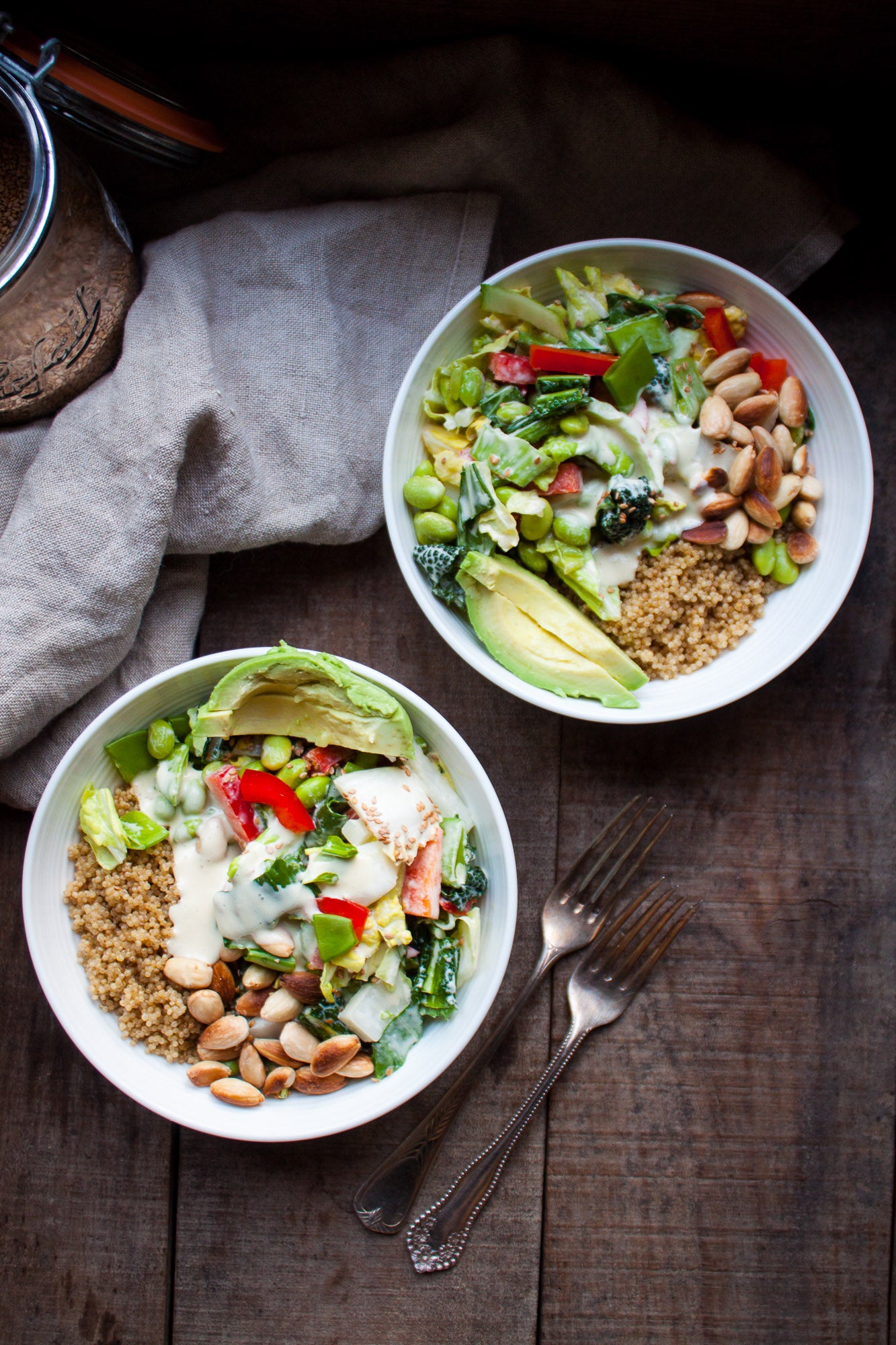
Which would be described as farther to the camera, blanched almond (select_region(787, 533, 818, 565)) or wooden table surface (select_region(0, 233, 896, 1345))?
wooden table surface (select_region(0, 233, 896, 1345))

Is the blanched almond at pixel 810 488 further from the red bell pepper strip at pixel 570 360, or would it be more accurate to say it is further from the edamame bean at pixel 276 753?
the edamame bean at pixel 276 753

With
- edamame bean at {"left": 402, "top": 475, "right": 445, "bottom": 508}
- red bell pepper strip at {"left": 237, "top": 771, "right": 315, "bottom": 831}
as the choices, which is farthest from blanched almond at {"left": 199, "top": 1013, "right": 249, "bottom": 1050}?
edamame bean at {"left": 402, "top": 475, "right": 445, "bottom": 508}

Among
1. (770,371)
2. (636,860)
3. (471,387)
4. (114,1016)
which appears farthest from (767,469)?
(114,1016)

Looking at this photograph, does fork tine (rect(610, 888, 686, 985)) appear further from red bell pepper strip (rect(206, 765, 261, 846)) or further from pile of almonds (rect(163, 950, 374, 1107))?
red bell pepper strip (rect(206, 765, 261, 846))

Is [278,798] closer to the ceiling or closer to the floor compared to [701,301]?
closer to the floor

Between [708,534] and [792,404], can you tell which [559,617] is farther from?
[792,404]

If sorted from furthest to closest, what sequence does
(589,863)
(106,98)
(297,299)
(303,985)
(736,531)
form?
(589,863), (297,299), (736,531), (303,985), (106,98)

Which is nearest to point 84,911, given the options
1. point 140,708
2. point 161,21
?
point 140,708

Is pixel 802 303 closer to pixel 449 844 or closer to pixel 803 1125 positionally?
pixel 449 844
